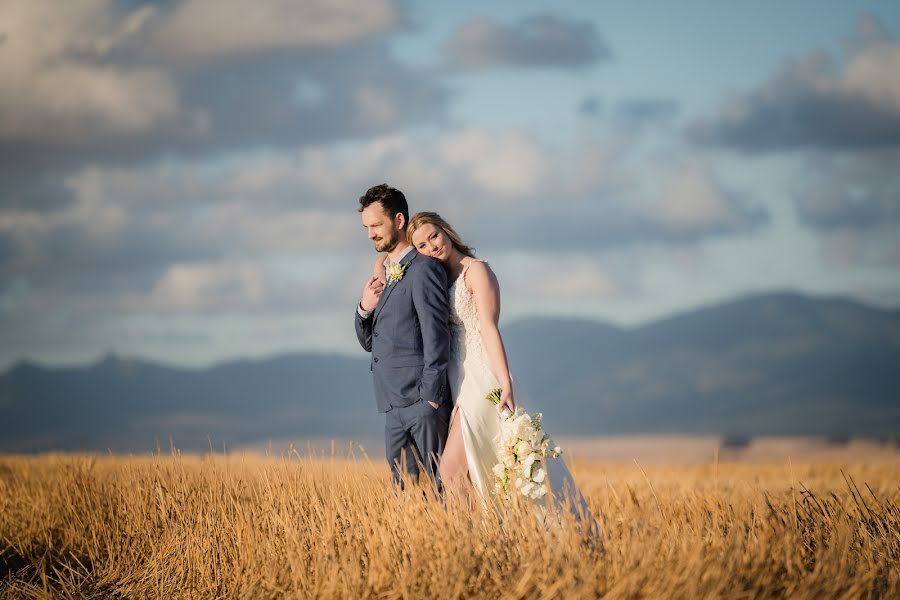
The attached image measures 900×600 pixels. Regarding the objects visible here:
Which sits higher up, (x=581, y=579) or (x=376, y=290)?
(x=376, y=290)

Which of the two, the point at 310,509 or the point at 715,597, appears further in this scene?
the point at 310,509

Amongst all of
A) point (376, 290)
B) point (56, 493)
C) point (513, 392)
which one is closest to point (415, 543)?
point (513, 392)

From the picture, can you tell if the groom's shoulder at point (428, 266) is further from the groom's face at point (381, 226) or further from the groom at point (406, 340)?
the groom's face at point (381, 226)

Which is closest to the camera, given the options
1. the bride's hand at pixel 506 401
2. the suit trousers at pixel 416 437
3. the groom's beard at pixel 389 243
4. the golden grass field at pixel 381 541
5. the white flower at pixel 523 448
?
the golden grass field at pixel 381 541

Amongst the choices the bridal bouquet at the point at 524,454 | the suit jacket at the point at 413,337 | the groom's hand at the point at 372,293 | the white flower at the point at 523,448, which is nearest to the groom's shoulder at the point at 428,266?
the suit jacket at the point at 413,337

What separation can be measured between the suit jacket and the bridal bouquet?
512 millimetres

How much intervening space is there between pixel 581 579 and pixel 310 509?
8.03 ft

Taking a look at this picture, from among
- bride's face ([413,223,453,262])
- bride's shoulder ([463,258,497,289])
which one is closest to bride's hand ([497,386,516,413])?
bride's shoulder ([463,258,497,289])

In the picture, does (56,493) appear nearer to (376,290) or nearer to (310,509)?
(310,509)

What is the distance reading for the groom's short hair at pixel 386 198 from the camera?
674cm

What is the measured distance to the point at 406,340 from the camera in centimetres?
665

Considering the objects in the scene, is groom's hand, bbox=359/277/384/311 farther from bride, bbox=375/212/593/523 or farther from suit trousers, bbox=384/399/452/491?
suit trousers, bbox=384/399/452/491

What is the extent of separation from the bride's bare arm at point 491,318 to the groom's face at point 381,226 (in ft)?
1.84

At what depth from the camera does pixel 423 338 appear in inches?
255
